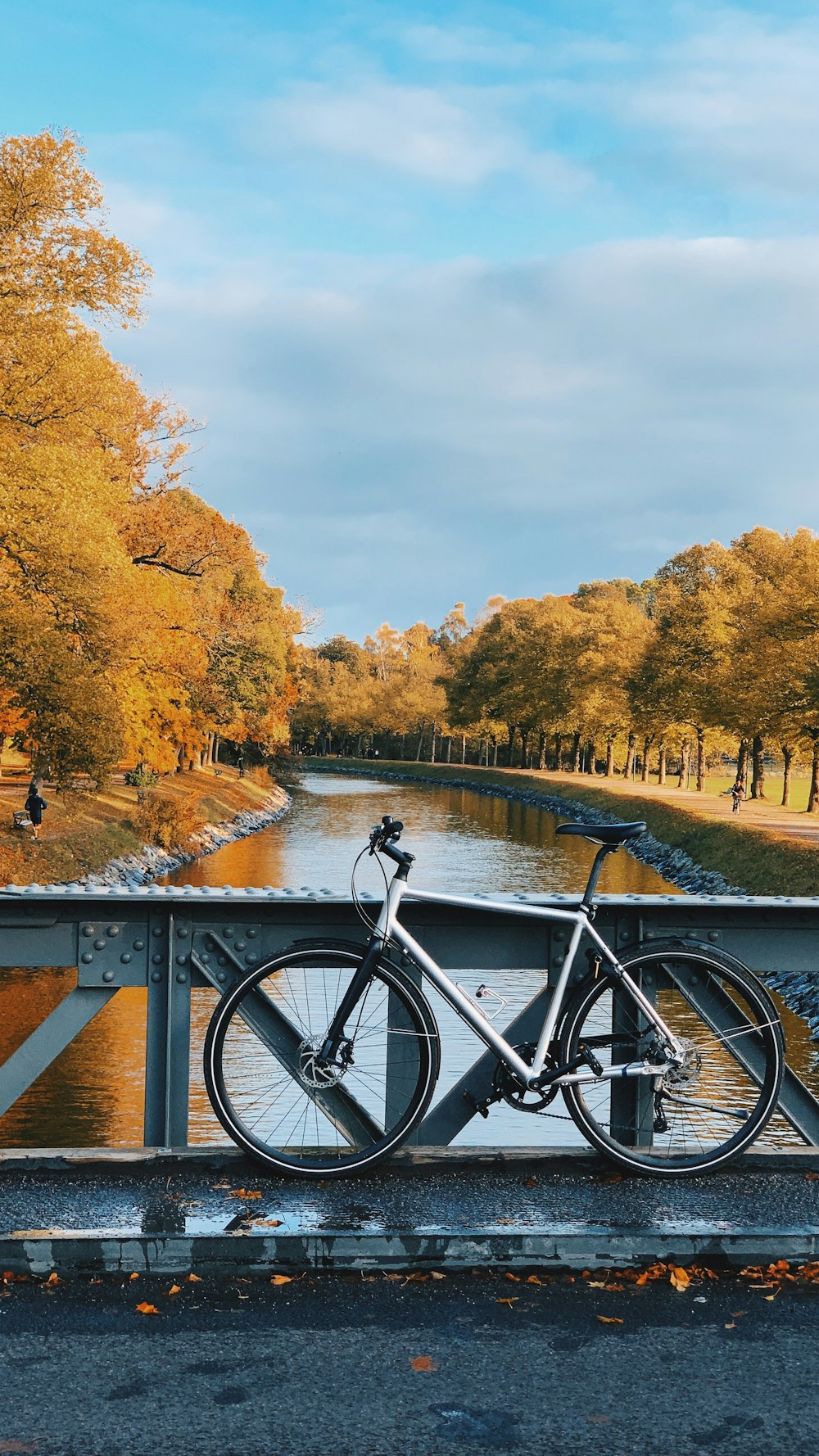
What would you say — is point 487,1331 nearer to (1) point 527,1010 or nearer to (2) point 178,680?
(1) point 527,1010

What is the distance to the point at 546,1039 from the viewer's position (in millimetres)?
4973

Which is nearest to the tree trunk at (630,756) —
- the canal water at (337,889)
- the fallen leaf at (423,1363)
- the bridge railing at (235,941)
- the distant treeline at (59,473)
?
the canal water at (337,889)

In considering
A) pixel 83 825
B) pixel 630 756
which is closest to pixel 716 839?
pixel 83 825

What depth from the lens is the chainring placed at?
4.98 m

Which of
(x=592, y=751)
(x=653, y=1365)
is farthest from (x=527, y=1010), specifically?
(x=592, y=751)

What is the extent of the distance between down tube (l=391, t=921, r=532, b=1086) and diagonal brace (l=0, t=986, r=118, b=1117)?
1.08m

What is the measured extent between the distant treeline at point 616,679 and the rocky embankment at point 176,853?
1737 cm

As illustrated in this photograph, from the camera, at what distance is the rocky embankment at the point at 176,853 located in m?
30.7

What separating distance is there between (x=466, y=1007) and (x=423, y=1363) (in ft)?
5.01

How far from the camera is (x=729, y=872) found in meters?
34.1

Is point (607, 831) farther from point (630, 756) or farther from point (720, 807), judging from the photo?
point (630, 756)

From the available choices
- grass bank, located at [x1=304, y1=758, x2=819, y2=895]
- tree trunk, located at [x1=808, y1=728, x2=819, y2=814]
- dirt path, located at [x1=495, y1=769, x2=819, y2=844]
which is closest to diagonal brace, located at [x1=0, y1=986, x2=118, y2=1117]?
grass bank, located at [x1=304, y1=758, x2=819, y2=895]

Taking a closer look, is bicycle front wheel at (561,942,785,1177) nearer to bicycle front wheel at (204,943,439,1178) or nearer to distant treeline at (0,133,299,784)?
bicycle front wheel at (204,943,439,1178)

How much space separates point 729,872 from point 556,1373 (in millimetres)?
31523
